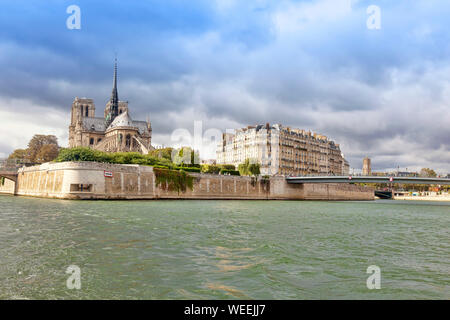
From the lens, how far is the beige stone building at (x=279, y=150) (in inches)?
4301

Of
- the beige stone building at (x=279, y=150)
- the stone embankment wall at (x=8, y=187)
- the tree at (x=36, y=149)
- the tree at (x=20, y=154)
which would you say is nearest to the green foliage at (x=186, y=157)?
the beige stone building at (x=279, y=150)

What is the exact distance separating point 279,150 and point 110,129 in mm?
54988

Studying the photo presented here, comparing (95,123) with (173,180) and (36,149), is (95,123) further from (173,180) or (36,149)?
(173,180)

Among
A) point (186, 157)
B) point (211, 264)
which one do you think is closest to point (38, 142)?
point (186, 157)

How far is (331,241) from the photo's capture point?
1631cm

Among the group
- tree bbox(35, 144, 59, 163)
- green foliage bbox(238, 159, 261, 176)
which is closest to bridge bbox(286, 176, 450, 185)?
green foliage bbox(238, 159, 261, 176)

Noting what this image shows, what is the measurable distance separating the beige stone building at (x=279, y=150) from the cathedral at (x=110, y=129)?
1113 inches

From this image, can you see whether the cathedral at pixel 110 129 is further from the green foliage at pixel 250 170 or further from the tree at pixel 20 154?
the green foliage at pixel 250 170

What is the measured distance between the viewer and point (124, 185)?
1987 inches

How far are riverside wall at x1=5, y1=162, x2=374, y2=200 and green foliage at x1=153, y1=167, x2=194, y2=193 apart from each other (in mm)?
603

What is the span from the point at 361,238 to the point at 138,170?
39.9 meters
